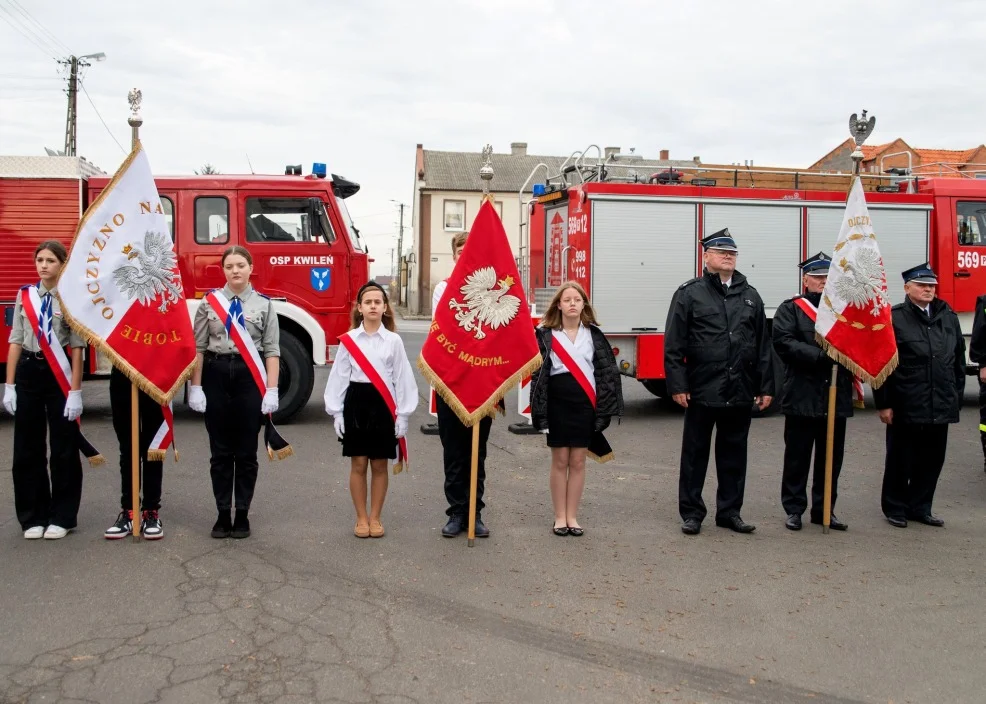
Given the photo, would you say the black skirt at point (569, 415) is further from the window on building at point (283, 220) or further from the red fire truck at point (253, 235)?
the window on building at point (283, 220)

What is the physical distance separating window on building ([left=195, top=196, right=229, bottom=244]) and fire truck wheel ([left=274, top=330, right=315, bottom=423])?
129 centimetres

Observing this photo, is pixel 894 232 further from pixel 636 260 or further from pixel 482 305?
pixel 482 305

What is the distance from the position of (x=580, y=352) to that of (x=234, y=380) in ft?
7.26

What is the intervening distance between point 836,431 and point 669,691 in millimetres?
3249

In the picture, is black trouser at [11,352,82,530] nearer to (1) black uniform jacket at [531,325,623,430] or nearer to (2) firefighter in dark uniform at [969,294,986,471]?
(1) black uniform jacket at [531,325,623,430]

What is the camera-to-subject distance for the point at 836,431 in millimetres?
6570

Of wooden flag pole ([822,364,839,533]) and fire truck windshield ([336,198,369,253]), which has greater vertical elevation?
fire truck windshield ([336,198,369,253])

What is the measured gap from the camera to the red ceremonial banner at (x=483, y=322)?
6.13 meters

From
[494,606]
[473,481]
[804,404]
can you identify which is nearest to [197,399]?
[473,481]

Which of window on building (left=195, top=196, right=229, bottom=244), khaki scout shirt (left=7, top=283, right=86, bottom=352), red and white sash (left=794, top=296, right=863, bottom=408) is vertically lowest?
khaki scout shirt (left=7, top=283, right=86, bottom=352)

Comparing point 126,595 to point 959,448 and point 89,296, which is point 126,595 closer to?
point 89,296

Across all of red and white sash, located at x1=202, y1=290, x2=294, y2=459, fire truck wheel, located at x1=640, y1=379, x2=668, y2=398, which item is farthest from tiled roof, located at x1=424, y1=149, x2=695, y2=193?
red and white sash, located at x1=202, y1=290, x2=294, y2=459

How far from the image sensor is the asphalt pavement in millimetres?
3953

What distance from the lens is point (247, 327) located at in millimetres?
5973
